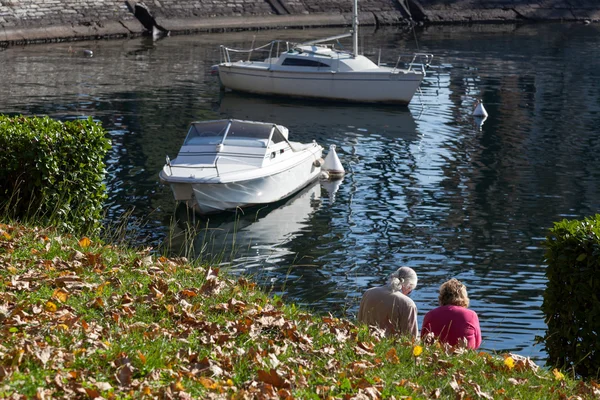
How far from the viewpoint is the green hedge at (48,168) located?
12922mm

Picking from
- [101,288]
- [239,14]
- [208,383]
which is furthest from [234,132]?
[239,14]

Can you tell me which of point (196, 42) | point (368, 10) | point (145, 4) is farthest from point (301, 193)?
point (368, 10)

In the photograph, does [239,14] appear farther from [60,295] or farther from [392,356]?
[392,356]

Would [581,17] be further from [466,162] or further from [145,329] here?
[145,329]

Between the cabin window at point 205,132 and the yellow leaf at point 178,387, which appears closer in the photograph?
the yellow leaf at point 178,387

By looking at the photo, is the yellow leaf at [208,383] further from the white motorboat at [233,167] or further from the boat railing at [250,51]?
the boat railing at [250,51]

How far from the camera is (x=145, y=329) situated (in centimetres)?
810

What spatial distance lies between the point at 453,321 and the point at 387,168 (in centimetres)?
1499

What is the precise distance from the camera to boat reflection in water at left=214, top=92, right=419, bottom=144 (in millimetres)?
29016

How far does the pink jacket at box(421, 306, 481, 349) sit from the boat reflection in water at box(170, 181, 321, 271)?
6.94 m

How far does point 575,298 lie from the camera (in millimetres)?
9523

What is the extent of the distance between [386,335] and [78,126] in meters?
6.03

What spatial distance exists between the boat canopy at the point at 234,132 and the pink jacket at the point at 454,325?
11.2 meters

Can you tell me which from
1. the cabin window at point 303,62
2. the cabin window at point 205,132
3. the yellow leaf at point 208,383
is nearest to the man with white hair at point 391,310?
the yellow leaf at point 208,383
